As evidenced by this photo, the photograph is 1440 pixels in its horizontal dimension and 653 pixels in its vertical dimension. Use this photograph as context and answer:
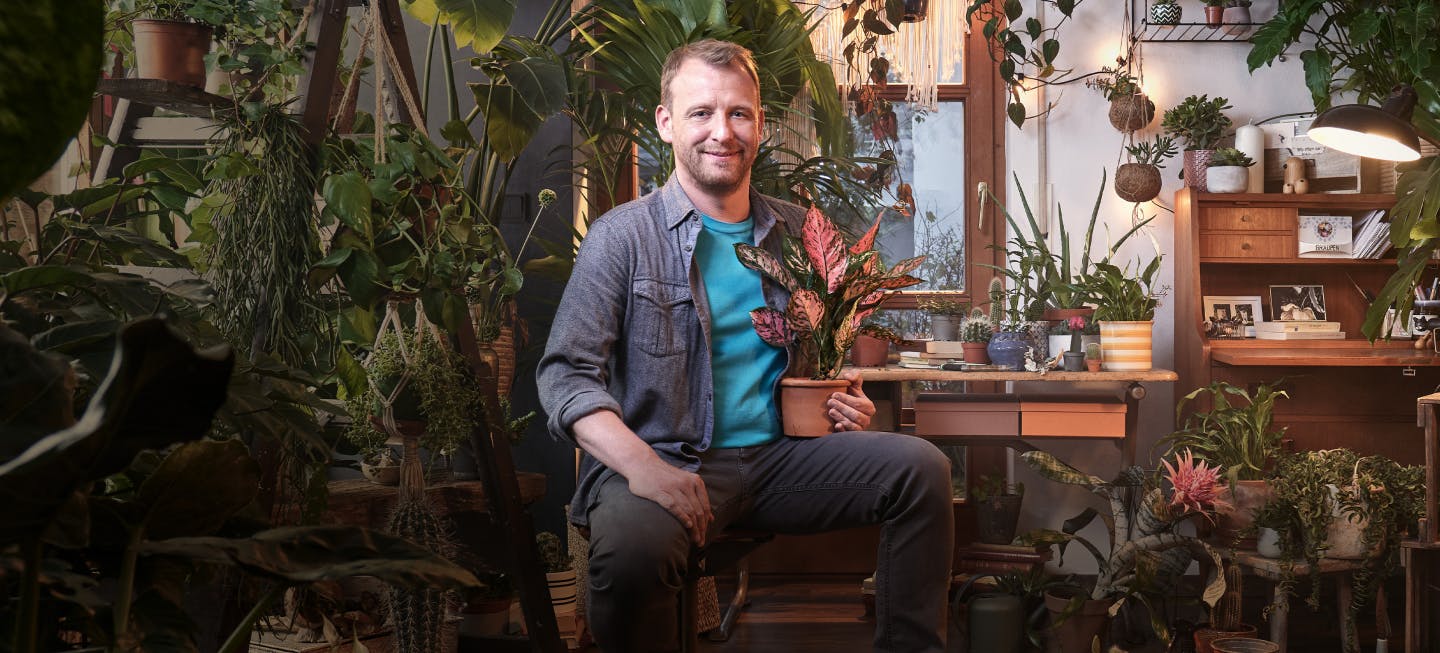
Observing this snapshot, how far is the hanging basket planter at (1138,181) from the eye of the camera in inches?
162

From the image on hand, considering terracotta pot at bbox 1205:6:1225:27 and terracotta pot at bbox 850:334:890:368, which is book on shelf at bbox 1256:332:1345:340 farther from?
terracotta pot at bbox 850:334:890:368

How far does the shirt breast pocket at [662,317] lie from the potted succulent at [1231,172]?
273cm

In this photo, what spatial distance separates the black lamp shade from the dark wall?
7.12 feet

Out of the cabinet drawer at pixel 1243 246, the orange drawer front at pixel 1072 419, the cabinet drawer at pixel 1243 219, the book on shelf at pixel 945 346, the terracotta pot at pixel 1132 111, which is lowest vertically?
the orange drawer front at pixel 1072 419

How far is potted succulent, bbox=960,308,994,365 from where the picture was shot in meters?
3.60

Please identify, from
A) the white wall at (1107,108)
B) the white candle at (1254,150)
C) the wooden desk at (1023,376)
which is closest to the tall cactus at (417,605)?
the wooden desk at (1023,376)

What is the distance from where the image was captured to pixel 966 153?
174 inches

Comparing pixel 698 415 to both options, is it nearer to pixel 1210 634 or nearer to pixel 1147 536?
pixel 1147 536

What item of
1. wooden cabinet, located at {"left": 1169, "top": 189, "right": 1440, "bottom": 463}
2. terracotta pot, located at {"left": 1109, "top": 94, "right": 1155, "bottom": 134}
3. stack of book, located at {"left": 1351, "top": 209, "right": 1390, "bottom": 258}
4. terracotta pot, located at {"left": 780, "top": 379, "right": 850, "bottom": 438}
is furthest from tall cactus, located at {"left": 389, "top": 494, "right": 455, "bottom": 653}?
stack of book, located at {"left": 1351, "top": 209, "right": 1390, "bottom": 258}

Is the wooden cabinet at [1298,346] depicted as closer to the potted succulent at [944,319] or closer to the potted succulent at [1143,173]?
the potted succulent at [1143,173]

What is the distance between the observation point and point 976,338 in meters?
3.63

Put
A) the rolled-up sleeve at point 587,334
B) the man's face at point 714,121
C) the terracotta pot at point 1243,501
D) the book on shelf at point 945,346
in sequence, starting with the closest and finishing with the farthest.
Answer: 1. the rolled-up sleeve at point 587,334
2. the man's face at point 714,121
3. the terracotta pot at point 1243,501
4. the book on shelf at point 945,346

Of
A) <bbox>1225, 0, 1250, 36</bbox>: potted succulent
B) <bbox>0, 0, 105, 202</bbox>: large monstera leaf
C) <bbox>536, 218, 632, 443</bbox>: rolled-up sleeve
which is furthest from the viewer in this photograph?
<bbox>1225, 0, 1250, 36</bbox>: potted succulent

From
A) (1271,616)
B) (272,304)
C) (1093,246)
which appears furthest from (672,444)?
(1093,246)
